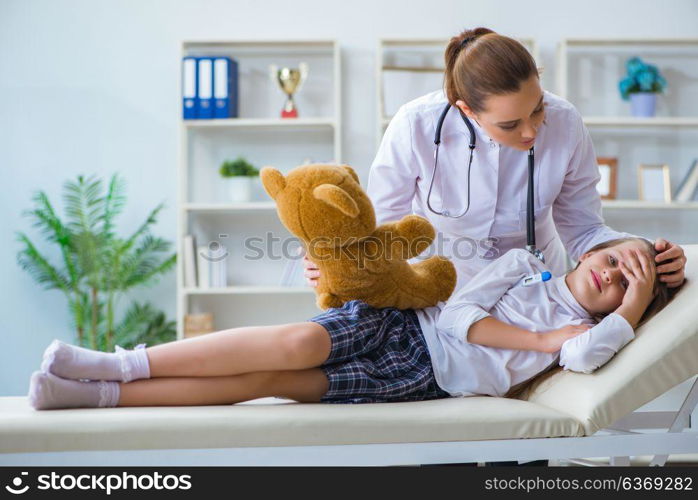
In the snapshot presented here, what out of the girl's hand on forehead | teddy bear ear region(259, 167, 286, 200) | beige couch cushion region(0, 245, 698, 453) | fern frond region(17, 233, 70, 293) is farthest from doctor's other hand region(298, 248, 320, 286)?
fern frond region(17, 233, 70, 293)

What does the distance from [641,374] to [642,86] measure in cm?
234

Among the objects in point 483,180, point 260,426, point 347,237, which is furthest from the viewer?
point 483,180

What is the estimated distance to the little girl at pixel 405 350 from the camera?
1555 mm

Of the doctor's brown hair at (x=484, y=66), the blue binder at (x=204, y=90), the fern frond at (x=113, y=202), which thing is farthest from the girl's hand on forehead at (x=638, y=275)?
the fern frond at (x=113, y=202)

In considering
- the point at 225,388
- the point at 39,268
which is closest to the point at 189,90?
the point at 39,268

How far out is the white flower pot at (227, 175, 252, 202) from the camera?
3.54m

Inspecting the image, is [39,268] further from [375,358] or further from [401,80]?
[375,358]

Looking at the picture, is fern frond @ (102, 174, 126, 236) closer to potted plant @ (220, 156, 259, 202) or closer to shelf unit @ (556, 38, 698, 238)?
potted plant @ (220, 156, 259, 202)

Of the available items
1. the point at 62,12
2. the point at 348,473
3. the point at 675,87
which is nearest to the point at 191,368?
the point at 348,473

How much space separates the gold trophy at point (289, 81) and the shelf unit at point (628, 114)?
1.28 m

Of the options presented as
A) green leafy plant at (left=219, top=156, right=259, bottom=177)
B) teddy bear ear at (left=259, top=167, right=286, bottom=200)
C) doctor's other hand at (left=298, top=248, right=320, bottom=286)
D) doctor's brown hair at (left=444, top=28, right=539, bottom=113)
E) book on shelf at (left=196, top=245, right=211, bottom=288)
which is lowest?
book on shelf at (left=196, top=245, right=211, bottom=288)

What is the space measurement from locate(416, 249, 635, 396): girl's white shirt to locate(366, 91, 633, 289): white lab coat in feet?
0.53

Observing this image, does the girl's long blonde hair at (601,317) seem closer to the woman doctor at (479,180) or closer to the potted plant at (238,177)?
the woman doctor at (479,180)

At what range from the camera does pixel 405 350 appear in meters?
1.79
